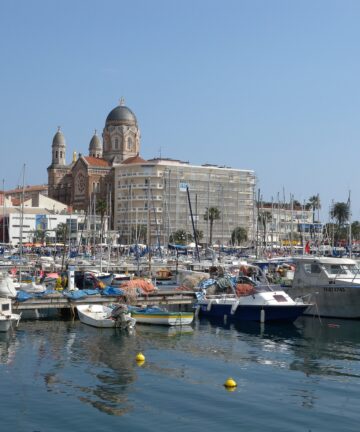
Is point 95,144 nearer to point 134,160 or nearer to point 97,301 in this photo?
point 134,160

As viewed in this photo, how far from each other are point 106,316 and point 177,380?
14250 mm

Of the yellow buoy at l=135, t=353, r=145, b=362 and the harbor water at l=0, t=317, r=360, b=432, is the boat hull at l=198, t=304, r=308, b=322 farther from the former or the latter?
the yellow buoy at l=135, t=353, r=145, b=362

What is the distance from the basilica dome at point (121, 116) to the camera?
181000 mm

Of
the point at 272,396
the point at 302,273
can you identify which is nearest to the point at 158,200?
the point at 302,273

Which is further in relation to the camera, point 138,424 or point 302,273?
point 302,273

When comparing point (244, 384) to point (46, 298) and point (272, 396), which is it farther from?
point (46, 298)

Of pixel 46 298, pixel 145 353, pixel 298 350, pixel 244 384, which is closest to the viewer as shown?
pixel 244 384

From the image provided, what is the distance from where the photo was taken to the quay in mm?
43250

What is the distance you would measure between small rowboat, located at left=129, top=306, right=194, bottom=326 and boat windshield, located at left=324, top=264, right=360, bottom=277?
11678 mm

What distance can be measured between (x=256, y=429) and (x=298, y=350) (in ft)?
47.1

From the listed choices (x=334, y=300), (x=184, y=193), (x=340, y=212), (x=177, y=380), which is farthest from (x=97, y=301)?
(x=340, y=212)

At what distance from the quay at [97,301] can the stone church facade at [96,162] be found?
385 feet

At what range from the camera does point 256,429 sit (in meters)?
20.9

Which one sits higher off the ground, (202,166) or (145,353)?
(202,166)
